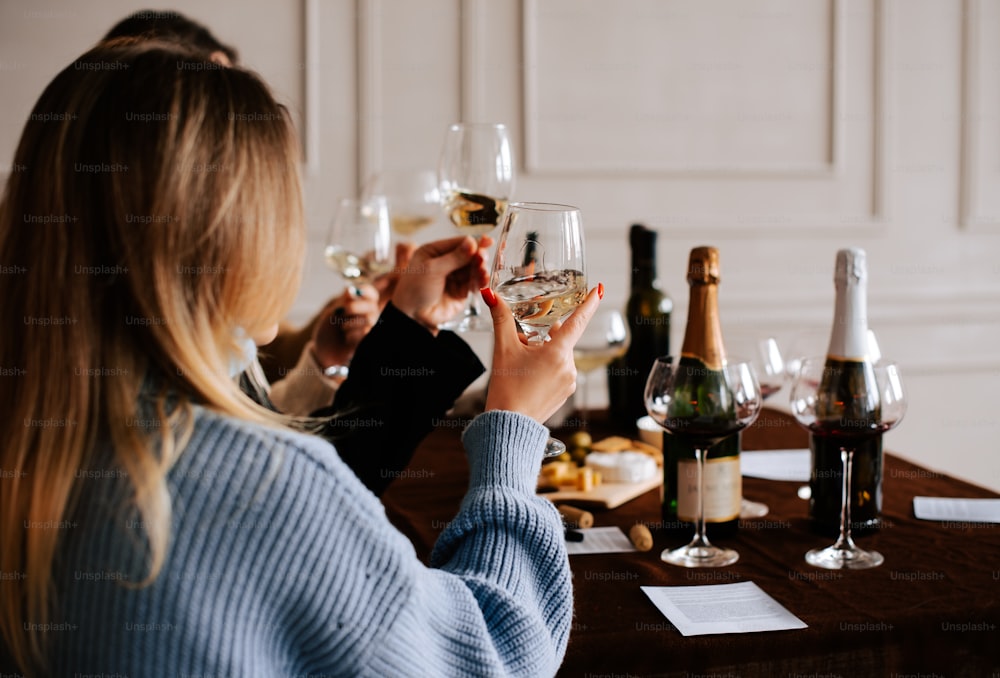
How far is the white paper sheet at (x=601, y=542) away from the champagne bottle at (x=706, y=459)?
7 cm

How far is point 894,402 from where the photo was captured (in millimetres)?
1117

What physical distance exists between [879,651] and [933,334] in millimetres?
2789

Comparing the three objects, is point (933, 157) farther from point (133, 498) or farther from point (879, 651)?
point (133, 498)

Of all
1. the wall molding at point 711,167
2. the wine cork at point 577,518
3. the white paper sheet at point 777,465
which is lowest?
the wine cork at point 577,518

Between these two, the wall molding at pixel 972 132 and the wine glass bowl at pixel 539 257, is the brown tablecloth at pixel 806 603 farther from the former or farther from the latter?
the wall molding at pixel 972 132

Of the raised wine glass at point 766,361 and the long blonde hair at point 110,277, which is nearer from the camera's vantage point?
the long blonde hair at point 110,277

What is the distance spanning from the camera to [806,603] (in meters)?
0.98

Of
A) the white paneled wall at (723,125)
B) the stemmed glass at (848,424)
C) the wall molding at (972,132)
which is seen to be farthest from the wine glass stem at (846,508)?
the wall molding at (972,132)

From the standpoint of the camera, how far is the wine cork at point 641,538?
115cm

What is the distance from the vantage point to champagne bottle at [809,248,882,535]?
1.13 meters

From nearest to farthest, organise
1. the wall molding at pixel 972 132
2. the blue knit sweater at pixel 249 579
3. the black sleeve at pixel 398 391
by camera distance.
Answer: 1. the blue knit sweater at pixel 249 579
2. the black sleeve at pixel 398 391
3. the wall molding at pixel 972 132

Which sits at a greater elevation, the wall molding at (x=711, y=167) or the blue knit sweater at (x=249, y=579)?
the wall molding at (x=711, y=167)

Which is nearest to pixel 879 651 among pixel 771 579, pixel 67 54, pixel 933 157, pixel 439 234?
pixel 771 579

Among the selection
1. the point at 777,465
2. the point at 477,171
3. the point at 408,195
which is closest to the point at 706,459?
the point at 777,465
